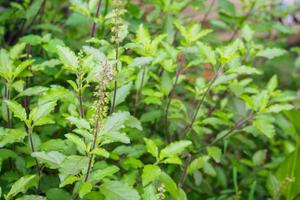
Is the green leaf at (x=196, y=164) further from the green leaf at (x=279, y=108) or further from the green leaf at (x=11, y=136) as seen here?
the green leaf at (x=11, y=136)

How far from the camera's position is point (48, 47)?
5.74ft

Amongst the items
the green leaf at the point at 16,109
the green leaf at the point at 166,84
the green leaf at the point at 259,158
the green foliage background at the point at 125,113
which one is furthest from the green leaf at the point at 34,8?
the green leaf at the point at 259,158

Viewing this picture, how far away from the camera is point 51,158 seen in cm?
133

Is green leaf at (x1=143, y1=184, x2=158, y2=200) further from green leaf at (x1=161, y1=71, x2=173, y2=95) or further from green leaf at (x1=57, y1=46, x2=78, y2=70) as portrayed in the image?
green leaf at (x1=161, y1=71, x2=173, y2=95)

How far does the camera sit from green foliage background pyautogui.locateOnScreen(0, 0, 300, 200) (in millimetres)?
1342

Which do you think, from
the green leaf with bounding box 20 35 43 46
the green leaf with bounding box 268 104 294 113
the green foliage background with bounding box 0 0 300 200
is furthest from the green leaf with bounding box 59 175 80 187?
the green leaf with bounding box 268 104 294 113

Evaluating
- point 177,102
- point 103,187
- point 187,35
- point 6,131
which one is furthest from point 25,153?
point 187,35

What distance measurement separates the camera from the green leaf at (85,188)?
4.06ft

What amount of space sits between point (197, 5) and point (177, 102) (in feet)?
2.01

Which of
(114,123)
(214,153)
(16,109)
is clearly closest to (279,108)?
(214,153)

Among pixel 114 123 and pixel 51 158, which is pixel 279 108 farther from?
pixel 51 158

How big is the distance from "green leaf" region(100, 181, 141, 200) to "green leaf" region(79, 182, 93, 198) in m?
0.07

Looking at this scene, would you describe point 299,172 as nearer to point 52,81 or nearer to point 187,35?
point 187,35

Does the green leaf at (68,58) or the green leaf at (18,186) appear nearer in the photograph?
the green leaf at (18,186)
